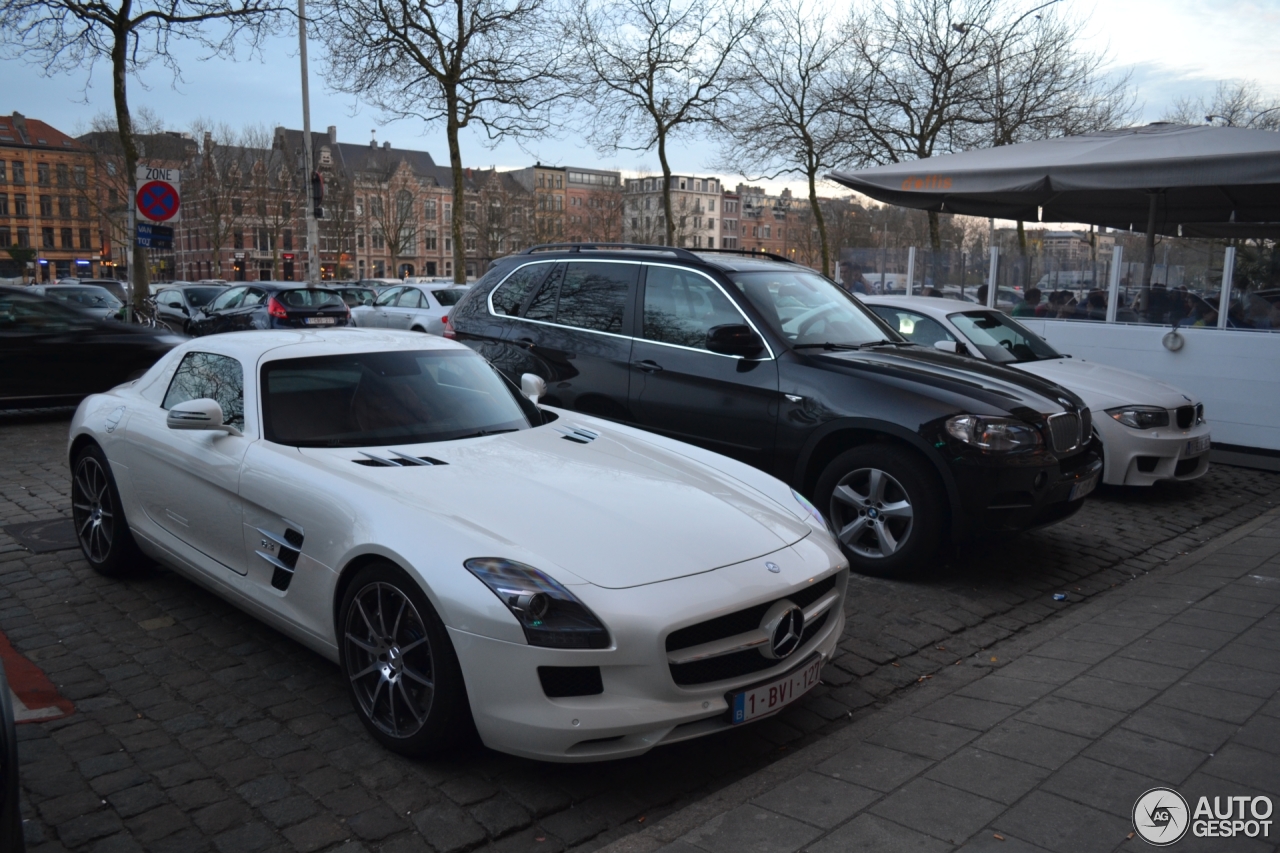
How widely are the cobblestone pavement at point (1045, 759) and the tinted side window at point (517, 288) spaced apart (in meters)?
4.34

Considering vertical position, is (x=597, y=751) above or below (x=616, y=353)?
below

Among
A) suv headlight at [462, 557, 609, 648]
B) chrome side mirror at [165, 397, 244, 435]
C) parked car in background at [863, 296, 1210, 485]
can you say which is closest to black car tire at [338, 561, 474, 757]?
suv headlight at [462, 557, 609, 648]

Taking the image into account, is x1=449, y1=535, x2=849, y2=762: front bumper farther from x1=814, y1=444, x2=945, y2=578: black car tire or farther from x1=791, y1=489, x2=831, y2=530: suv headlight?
x1=814, y1=444, x2=945, y2=578: black car tire

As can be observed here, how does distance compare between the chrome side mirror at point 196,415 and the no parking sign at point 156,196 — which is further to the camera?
the no parking sign at point 156,196

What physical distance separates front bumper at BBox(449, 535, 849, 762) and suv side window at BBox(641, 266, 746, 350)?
336cm

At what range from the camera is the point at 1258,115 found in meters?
37.7

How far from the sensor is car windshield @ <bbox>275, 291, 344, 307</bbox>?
63.2 feet

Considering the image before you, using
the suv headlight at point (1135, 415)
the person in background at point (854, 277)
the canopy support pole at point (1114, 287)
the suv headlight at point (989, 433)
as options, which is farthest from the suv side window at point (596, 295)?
the person in background at point (854, 277)

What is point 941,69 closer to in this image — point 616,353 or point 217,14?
point 217,14

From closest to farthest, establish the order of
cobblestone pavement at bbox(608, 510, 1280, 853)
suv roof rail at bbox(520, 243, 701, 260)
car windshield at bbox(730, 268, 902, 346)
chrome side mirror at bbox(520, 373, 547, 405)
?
cobblestone pavement at bbox(608, 510, 1280, 853), chrome side mirror at bbox(520, 373, 547, 405), car windshield at bbox(730, 268, 902, 346), suv roof rail at bbox(520, 243, 701, 260)

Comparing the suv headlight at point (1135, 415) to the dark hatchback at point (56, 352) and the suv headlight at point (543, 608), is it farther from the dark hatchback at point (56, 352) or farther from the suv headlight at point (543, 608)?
the dark hatchback at point (56, 352)

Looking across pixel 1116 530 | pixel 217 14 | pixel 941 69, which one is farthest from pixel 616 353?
pixel 941 69

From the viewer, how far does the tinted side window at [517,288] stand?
7.45 m

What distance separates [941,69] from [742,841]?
86.3 ft
